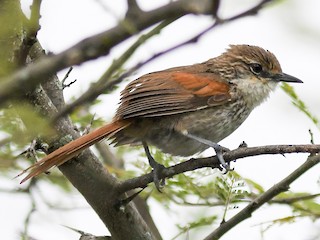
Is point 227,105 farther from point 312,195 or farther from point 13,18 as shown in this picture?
point 13,18

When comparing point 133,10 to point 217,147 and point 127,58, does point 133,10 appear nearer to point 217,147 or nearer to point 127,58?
point 127,58

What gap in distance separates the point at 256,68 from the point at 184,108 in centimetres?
99

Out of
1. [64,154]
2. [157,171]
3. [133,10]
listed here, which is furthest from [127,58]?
[157,171]

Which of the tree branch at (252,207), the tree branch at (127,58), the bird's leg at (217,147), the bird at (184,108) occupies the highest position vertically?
the bird at (184,108)

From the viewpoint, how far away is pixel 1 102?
1.56m

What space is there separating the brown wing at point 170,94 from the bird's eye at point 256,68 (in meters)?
0.39

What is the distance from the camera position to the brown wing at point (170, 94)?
4457mm

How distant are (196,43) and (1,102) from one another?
19.0 inches

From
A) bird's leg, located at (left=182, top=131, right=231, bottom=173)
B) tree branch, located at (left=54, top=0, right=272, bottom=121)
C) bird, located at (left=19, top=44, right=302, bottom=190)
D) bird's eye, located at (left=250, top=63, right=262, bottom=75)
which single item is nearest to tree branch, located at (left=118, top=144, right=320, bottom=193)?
bird's leg, located at (left=182, top=131, right=231, bottom=173)

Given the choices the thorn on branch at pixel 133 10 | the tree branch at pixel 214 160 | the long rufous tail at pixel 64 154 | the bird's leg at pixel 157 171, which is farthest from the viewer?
the bird's leg at pixel 157 171

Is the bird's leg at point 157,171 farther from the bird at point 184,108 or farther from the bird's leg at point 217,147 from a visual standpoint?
the bird's leg at point 217,147

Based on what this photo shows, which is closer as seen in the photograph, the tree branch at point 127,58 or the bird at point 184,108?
the tree branch at point 127,58

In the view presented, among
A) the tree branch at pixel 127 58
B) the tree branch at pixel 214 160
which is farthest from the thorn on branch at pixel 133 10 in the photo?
the tree branch at pixel 214 160

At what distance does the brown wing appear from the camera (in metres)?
4.46
